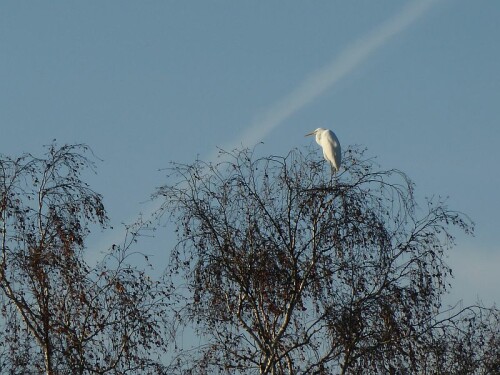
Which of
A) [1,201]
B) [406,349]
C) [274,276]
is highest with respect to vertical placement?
[1,201]

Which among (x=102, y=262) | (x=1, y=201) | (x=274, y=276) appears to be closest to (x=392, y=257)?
(x=274, y=276)

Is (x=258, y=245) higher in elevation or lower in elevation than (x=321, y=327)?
higher

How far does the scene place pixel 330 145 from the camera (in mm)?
27000

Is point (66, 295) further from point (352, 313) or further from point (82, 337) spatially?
point (352, 313)

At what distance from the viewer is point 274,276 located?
789 inches

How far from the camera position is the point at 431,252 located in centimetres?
1981

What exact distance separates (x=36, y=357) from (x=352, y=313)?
4.72m

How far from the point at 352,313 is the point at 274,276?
135 centimetres

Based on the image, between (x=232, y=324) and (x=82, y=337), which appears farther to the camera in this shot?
(x=232, y=324)

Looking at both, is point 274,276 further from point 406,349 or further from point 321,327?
point 406,349

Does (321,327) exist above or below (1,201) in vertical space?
below

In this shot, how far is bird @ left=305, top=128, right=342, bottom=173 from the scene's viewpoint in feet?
72.5

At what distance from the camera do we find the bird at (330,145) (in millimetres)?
22087

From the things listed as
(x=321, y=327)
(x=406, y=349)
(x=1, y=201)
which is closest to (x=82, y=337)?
(x=1, y=201)
